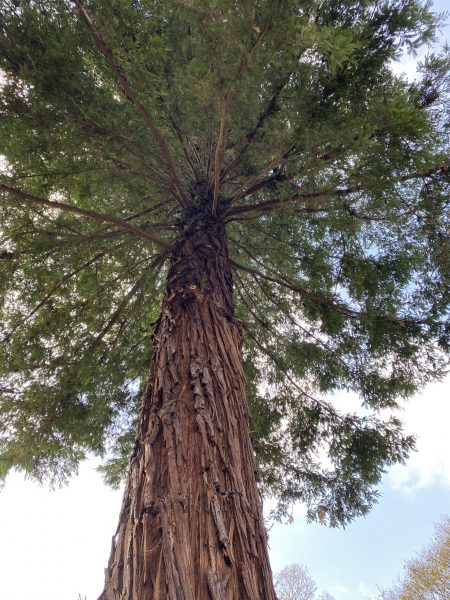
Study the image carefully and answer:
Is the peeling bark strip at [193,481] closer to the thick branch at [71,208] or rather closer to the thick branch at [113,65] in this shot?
the thick branch at [71,208]

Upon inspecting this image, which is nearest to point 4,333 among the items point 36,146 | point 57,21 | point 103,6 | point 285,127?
point 36,146

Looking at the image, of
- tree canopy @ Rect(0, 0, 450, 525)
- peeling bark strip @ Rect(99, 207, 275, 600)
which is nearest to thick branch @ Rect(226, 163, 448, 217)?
tree canopy @ Rect(0, 0, 450, 525)

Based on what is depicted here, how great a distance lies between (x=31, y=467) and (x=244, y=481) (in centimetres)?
380

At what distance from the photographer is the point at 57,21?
3.13m

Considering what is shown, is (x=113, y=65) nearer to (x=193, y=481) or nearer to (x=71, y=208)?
(x=71, y=208)

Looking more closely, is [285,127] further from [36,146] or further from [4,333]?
[4,333]

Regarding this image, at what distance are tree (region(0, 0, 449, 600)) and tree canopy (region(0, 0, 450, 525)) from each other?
0.02m

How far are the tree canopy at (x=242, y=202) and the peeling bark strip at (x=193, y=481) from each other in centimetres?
84

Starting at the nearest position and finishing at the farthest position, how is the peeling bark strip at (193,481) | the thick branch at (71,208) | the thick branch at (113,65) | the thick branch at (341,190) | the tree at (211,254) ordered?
the peeling bark strip at (193,481)
the tree at (211,254)
the thick branch at (113,65)
the thick branch at (71,208)
the thick branch at (341,190)

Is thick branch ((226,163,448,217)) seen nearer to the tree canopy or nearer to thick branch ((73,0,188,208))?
Result: the tree canopy

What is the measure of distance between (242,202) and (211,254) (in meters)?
1.99

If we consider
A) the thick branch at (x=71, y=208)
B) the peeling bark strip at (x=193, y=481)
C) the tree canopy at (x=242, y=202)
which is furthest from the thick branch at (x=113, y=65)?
the peeling bark strip at (x=193, y=481)

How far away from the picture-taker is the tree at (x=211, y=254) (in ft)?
6.96

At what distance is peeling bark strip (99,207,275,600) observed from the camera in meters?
1.57
